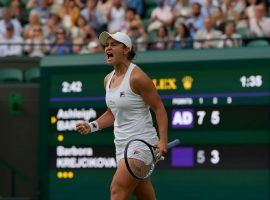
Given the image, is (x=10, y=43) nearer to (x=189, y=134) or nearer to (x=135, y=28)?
(x=135, y=28)

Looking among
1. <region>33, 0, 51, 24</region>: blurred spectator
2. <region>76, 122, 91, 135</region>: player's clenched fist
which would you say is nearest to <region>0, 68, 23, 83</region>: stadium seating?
<region>33, 0, 51, 24</region>: blurred spectator

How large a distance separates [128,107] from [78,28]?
7.81 metres

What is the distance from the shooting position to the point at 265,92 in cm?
1187

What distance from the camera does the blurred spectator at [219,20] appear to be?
14.1 meters

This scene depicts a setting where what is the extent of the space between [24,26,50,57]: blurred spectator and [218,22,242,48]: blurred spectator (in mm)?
2584

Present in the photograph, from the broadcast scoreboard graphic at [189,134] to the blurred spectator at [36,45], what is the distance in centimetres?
204

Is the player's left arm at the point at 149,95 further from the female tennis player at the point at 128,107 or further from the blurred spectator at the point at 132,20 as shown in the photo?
the blurred spectator at the point at 132,20

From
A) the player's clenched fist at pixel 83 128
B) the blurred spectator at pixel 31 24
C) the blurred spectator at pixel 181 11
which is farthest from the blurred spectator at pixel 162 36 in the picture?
the player's clenched fist at pixel 83 128

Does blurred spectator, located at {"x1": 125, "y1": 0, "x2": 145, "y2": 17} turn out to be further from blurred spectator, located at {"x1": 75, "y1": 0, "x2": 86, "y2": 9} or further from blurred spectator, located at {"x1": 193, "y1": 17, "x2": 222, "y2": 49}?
blurred spectator, located at {"x1": 193, "y1": 17, "x2": 222, "y2": 49}

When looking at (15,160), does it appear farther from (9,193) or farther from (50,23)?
(50,23)

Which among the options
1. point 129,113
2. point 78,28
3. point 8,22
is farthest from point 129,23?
point 129,113

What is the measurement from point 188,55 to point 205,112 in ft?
2.39

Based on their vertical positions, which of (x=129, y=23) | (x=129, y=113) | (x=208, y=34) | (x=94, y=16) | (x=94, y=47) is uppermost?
(x=94, y=16)

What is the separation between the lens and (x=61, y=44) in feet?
46.2
